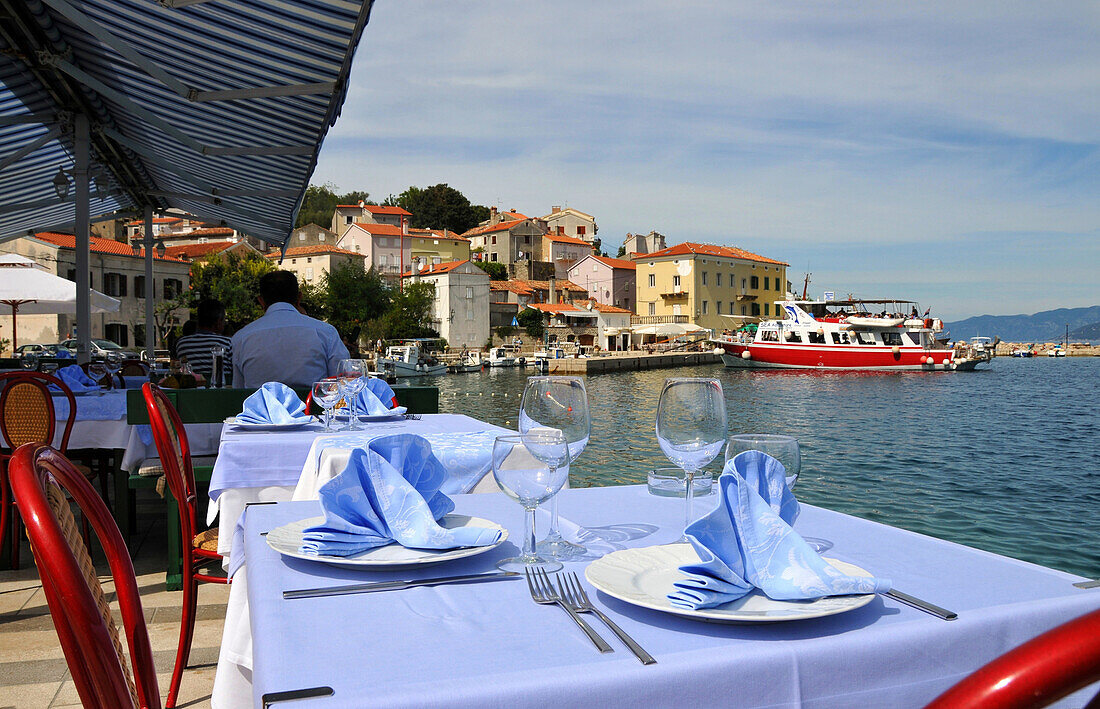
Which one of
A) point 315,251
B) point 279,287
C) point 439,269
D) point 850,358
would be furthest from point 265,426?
point 315,251

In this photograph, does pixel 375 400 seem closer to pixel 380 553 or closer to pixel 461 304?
pixel 380 553

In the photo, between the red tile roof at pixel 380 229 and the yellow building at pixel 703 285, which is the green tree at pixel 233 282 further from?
the yellow building at pixel 703 285

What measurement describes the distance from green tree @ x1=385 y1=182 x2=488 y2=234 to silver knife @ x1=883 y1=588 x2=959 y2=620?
75.0 metres

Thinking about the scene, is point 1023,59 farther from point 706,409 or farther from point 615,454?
point 706,409

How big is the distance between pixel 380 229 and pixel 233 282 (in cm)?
2040

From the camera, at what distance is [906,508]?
1208cm

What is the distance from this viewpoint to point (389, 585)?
1192 millimetres

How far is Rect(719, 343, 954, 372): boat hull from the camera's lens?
47.4 metres

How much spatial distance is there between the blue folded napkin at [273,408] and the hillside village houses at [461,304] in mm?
51778

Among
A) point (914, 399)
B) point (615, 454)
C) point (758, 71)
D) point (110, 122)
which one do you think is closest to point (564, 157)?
point (758, 71)

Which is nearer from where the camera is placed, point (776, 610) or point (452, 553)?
point (776, 610)

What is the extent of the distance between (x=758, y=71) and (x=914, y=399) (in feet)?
68.1

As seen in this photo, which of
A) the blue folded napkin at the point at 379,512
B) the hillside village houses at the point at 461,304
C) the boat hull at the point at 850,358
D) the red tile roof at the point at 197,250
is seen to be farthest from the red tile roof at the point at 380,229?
the blue folded napkin at the point at 379,512

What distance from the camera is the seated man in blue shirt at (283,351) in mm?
4371
